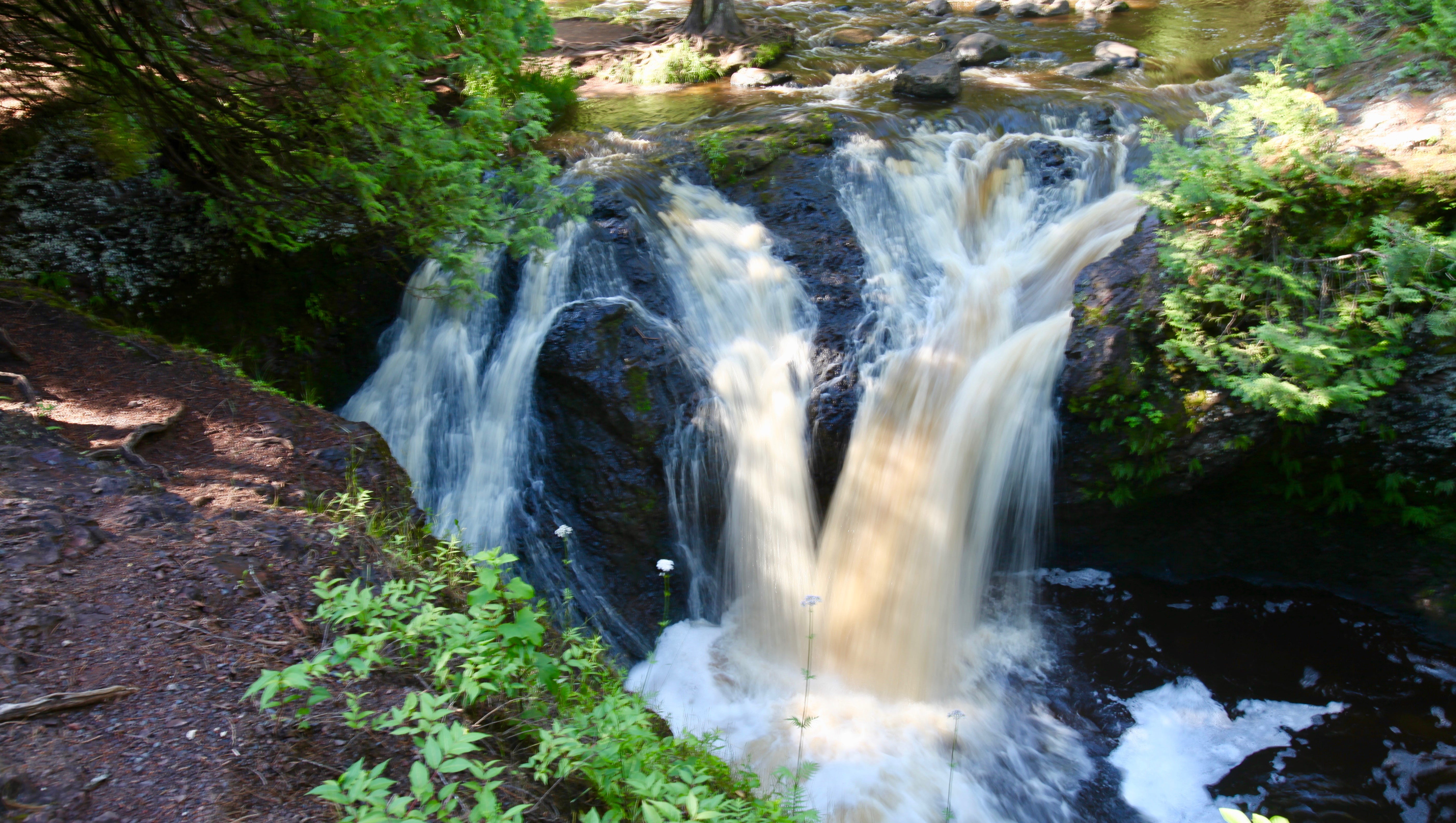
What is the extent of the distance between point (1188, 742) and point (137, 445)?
7305 mm

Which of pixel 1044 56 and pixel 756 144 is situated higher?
pixel 1044 56

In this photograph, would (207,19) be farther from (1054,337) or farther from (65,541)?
(1054,337)

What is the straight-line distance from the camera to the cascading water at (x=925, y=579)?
5414mm

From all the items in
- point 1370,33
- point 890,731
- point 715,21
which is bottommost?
point 890,731

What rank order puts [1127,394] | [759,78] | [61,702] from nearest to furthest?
[61,702] < [1127,394] < [759,78]

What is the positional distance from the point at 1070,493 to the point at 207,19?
717 cm

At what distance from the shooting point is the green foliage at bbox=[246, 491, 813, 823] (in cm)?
220

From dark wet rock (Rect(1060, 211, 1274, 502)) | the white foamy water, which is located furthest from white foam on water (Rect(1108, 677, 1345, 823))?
dark wet rock (Rect(1060, 211, 1274, 502))

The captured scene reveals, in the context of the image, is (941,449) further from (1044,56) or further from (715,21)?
(715,21)

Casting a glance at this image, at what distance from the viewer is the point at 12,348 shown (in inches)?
193

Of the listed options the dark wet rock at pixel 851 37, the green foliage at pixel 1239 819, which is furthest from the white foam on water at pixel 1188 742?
the dark wet rock at pixel 851 37

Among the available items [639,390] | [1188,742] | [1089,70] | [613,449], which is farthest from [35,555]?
[1089,70]

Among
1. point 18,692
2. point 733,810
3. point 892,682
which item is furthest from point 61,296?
point 892,682

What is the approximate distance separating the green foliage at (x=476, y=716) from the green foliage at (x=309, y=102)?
318 centimetres
